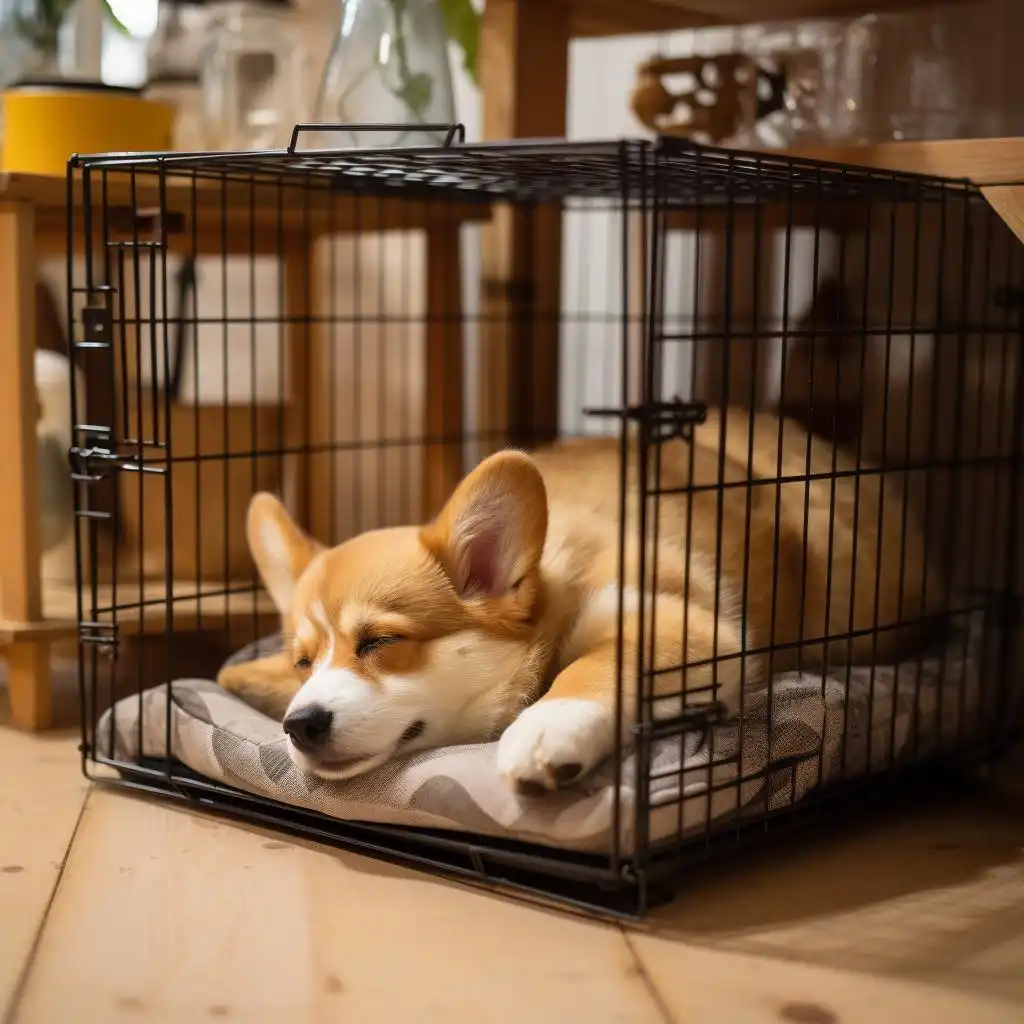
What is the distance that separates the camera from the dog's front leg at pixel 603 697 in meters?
1.31

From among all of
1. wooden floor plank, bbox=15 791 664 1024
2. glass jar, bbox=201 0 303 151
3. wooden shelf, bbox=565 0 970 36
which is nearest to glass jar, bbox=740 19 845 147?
wooden shelf, bbox=565 0 970 36

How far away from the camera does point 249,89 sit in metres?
2.17

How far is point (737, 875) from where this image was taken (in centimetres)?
144

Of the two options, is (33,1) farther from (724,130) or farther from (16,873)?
(16,873)

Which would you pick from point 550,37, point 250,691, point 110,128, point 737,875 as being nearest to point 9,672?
point 250,691

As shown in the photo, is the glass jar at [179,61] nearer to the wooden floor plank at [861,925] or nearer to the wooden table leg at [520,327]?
the wooden table leg at [520,327]

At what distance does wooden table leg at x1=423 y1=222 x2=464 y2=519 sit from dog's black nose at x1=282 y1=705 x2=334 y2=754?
3.53 ft

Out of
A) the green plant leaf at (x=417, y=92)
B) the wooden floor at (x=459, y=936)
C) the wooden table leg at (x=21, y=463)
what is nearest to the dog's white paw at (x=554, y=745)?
the wooden floor at (x=459, y=936)

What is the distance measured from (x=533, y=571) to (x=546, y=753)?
27 centimetres

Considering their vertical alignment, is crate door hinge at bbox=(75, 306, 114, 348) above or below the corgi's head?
above

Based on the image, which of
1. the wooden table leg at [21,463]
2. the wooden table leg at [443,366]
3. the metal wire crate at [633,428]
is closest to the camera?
the metal wire crate at [633,428]

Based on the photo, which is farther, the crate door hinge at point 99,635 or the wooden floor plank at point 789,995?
the crate door hinge at point 99,635

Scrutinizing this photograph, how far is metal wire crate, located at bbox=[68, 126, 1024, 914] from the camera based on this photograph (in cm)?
137

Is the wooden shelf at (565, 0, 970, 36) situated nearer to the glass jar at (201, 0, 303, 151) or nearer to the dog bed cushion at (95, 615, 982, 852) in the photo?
the glass jar at (201, 0, 303, 151)
